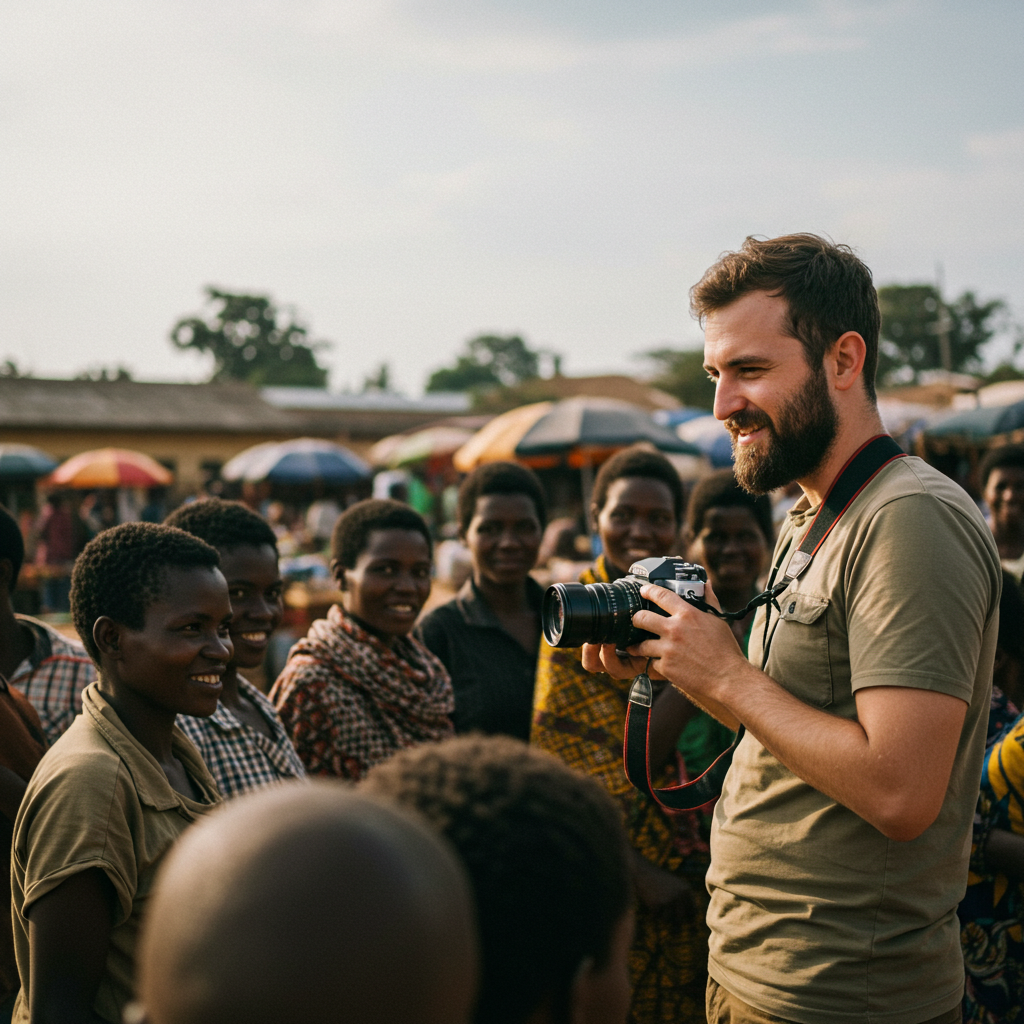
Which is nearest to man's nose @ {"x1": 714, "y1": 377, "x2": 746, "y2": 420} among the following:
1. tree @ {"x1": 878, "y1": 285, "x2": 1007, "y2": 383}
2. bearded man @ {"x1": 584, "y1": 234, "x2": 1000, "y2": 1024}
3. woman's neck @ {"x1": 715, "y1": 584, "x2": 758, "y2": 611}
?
bearded man @ {"x1": 584, "y1": 234, "x2": 1000, "y2": 1024}

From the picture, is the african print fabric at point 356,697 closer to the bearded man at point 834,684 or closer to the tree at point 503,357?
the bearded man at point 834,684

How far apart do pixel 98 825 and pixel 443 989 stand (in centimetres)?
114

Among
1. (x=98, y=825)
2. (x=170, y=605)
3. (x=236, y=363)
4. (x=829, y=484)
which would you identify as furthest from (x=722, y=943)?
(x=236, y=363)

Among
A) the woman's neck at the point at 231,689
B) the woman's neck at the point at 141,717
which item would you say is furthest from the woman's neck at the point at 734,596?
the woman's neck at the point at 141,717

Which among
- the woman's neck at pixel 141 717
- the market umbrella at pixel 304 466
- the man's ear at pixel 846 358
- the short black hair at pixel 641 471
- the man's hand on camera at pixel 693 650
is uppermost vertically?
the man's ear at pixel 846 358

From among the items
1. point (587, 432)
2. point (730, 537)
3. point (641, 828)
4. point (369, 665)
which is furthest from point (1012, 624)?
point (587, 432)

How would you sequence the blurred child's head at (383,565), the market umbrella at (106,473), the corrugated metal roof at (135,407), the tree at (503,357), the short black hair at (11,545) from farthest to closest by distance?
the tree at (503,357) < the corrugated metal roof at (135,407) < the market umbrella at (106,473) < the blurred child's head at (383,565) < the short black hair at (11,545)

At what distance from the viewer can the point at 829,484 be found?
6.33 ft

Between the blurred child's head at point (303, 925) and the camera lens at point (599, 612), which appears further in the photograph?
the camera lens at point (599, 612)

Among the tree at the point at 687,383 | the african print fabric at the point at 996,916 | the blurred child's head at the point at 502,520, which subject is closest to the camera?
the african print fabric at the point at 996,916

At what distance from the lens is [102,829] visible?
1659mm

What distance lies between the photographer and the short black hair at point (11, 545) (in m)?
3.07

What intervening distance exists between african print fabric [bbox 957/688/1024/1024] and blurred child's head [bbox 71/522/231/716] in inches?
84.7

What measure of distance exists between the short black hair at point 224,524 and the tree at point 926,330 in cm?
5267
